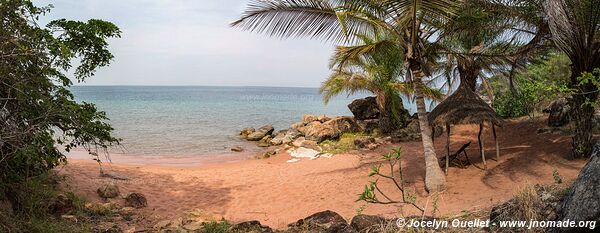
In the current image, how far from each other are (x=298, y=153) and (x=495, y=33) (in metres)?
9.19

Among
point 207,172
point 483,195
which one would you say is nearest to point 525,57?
point 483,195

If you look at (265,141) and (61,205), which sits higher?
(61,205)

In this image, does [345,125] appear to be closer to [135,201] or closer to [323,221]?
[135,201]

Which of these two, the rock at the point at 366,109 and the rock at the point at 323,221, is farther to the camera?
the rock at the point at 366,109

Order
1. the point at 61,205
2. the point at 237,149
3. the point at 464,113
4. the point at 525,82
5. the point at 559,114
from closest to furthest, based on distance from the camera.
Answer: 1. the point at 61,205
2. the point at 464,113
3. the point at 559,114
4. the point at 525,82
5. the point at 237,149

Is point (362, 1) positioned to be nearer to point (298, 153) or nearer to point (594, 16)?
point (594, 16)

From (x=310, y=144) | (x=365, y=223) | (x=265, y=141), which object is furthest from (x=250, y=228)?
(x=265, y=141)

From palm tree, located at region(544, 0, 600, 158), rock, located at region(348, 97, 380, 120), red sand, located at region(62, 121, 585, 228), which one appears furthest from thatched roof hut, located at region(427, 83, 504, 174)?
rock, located at region(348, 97, 380, 120)

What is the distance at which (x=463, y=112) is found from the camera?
9.93 meters

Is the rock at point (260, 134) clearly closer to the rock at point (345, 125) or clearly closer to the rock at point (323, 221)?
the rock at point (345, 125)

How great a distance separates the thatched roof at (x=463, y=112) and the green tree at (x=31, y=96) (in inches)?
314

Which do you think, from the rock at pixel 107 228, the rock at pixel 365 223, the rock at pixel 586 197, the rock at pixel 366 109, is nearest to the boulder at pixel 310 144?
the rock at pixel 366 109

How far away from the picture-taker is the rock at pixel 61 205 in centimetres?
716

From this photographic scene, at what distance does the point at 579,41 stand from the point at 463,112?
9.42ft
